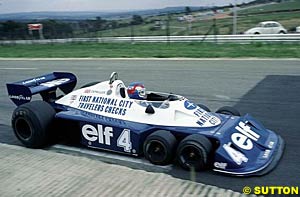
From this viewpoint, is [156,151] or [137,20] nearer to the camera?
[156,151]

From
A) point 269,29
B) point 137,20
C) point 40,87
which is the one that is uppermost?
point 40,87

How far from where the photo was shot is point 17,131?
6.68 metres

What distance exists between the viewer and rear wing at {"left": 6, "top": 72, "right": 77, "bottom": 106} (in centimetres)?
704

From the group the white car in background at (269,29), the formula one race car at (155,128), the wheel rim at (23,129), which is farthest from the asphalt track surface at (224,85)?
the white car in background at (269,29)

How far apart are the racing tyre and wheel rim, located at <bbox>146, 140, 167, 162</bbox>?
225mm

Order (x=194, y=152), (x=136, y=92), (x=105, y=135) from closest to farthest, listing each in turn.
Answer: (x=194, y=152) < (x=105, y=135) < (x=136, y=92)

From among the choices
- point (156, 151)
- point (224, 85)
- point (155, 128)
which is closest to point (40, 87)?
point (155, 128)

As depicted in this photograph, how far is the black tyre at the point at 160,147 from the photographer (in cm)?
543

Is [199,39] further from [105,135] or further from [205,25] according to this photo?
[105,135]

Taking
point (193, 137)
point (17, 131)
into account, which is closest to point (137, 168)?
point (193, 137)

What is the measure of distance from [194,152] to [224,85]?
656 cm

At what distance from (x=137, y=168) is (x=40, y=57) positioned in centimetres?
1755

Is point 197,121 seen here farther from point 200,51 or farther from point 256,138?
point 200,51

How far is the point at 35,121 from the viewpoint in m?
6.26
